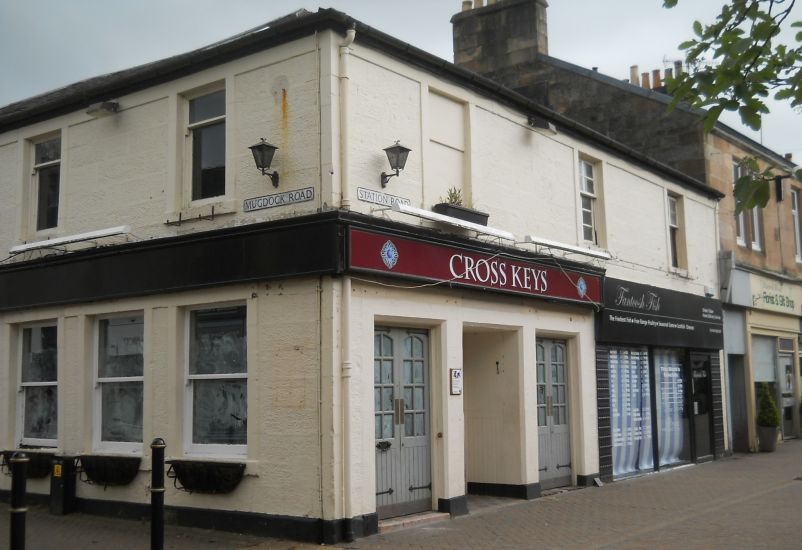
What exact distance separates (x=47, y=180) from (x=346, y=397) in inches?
273

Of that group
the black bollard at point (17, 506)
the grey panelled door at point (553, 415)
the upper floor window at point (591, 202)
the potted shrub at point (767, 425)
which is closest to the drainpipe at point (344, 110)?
the black bollard at point (17, 506)

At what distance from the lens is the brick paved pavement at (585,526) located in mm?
9727

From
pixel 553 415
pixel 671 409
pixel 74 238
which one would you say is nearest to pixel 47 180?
pixel 74 238

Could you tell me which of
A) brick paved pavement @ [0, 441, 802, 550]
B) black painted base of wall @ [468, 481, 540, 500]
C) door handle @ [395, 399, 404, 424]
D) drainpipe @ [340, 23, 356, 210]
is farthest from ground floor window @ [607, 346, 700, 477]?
drainpipe @ [340, 23, 356, 210]

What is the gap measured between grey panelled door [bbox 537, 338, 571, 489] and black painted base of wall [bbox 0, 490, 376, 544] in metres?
4.52

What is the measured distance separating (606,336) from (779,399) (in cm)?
980

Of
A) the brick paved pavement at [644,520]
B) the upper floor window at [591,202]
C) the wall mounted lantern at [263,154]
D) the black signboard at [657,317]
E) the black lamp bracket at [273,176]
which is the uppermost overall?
the upper floor window at [591,202]

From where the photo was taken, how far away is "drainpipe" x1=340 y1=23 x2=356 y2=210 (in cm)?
1009

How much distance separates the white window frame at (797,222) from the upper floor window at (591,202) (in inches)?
466

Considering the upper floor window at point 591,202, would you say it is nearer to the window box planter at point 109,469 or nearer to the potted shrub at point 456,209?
the potted shrub at point 456,209

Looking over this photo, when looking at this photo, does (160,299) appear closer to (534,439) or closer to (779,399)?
(534,439)

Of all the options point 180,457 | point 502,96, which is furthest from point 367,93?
point 180,457

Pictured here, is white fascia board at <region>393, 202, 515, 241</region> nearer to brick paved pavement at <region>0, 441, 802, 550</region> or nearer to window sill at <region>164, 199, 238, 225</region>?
window sill at <region>164, 199, 238, 225</region>

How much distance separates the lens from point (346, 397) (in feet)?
32.1
